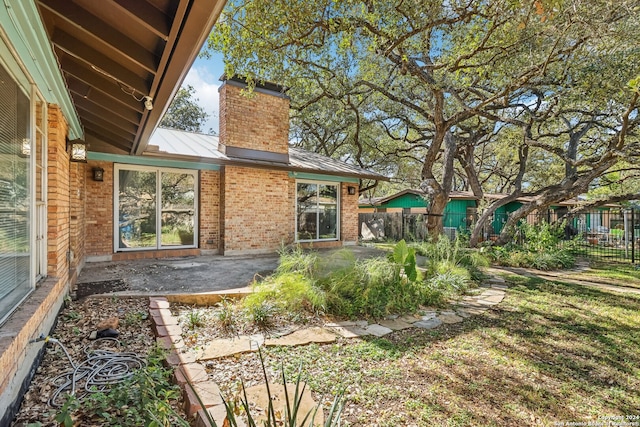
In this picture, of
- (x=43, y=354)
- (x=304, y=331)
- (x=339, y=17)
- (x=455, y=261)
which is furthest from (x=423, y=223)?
(x=43, y=354)

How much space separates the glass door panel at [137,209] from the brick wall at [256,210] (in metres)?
1.70

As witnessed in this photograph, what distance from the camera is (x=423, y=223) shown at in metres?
13.8

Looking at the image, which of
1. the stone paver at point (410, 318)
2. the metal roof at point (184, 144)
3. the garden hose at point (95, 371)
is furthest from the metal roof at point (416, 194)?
the garden hose at point (95, 371)

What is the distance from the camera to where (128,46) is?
283 centimetres

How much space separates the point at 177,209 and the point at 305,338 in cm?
586

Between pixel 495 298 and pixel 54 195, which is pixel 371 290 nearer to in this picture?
pixel 495 298

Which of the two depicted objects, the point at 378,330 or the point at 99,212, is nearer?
the point at 378,330

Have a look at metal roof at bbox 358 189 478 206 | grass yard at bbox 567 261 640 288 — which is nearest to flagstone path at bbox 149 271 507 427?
grass yard at bbox 567 261 640 288

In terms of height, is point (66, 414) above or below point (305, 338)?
above

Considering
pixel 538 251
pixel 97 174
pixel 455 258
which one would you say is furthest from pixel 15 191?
pixel 538 251

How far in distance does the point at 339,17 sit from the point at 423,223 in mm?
9846

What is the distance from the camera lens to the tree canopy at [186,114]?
18.9 meters

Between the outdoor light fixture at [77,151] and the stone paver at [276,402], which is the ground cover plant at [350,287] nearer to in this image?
the stone paver at [276,402]

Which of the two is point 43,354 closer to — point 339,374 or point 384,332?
point 339,374
